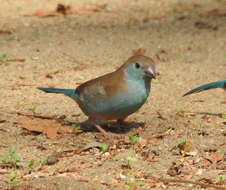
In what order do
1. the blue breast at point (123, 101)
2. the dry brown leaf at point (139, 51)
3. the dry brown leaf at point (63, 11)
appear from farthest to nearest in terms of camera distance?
1. the dry brown leaf at point (63, 11)
2. the dry brown leaf at point (139, 51)
3. the blue breast at point (123, 101)

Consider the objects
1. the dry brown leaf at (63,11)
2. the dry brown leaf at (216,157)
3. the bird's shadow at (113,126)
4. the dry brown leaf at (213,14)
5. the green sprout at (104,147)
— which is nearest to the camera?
the dry brown leaf at (216,157)

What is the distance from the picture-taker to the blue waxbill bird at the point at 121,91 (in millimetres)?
4754

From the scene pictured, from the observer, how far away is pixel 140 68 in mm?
4828

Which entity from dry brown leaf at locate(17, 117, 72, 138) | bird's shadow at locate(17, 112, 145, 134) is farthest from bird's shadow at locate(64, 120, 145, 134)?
dry brown leaf at locate(17, 117, 72, 138)

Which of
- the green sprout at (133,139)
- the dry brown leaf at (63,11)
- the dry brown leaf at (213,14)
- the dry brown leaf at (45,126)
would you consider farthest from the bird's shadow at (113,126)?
the dry brown leaf at (213,14)

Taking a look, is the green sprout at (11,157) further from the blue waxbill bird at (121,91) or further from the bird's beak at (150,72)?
the bird's beak at (150,72)

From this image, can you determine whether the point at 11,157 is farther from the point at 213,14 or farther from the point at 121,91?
the point at 213,14

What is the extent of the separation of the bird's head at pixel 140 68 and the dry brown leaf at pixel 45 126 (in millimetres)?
725

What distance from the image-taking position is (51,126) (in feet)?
16.8

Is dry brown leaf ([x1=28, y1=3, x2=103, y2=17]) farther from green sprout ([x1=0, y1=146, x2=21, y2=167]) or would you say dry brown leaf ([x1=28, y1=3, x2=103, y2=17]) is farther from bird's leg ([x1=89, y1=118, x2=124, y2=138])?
green sprout ([x1=0, y1=146, x2=21, y2=167])

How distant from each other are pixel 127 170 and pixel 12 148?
34.7 inches

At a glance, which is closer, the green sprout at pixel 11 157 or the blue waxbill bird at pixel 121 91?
the green sprout at pixel 11 157

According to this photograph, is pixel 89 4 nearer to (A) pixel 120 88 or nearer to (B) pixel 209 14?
(B) pixel 209 14

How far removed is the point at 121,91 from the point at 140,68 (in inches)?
9.7
